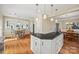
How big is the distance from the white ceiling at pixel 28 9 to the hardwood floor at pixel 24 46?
1.75 ft


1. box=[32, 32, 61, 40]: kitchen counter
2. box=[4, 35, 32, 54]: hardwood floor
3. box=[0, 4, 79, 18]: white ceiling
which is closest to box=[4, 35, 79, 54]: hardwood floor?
box=[4, 35, 32, 54]: hardwood floor

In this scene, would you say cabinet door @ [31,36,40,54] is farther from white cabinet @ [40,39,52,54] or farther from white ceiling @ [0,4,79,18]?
white ceiling @ [0,4,79,18]

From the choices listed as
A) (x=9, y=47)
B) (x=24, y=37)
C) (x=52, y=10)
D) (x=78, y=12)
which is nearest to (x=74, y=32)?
(x=78, y=12)

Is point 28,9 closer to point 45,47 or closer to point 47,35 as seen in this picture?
point 47,35

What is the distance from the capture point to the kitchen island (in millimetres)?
2643

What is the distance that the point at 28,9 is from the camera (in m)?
2.57

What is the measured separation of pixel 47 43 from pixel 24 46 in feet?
1.65

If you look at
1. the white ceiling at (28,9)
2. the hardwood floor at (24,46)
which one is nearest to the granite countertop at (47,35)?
the hardwood floor at (24,46)

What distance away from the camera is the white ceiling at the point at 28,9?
255 cm

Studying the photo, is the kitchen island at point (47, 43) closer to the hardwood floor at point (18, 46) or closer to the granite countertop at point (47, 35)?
the granite countertop at point (47, 35)

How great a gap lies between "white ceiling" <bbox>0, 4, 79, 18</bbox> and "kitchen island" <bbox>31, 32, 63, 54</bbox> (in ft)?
1.48

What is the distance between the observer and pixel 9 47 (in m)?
2.57

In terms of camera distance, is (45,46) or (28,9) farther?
(45,46)

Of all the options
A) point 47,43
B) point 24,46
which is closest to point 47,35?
point 47,43
